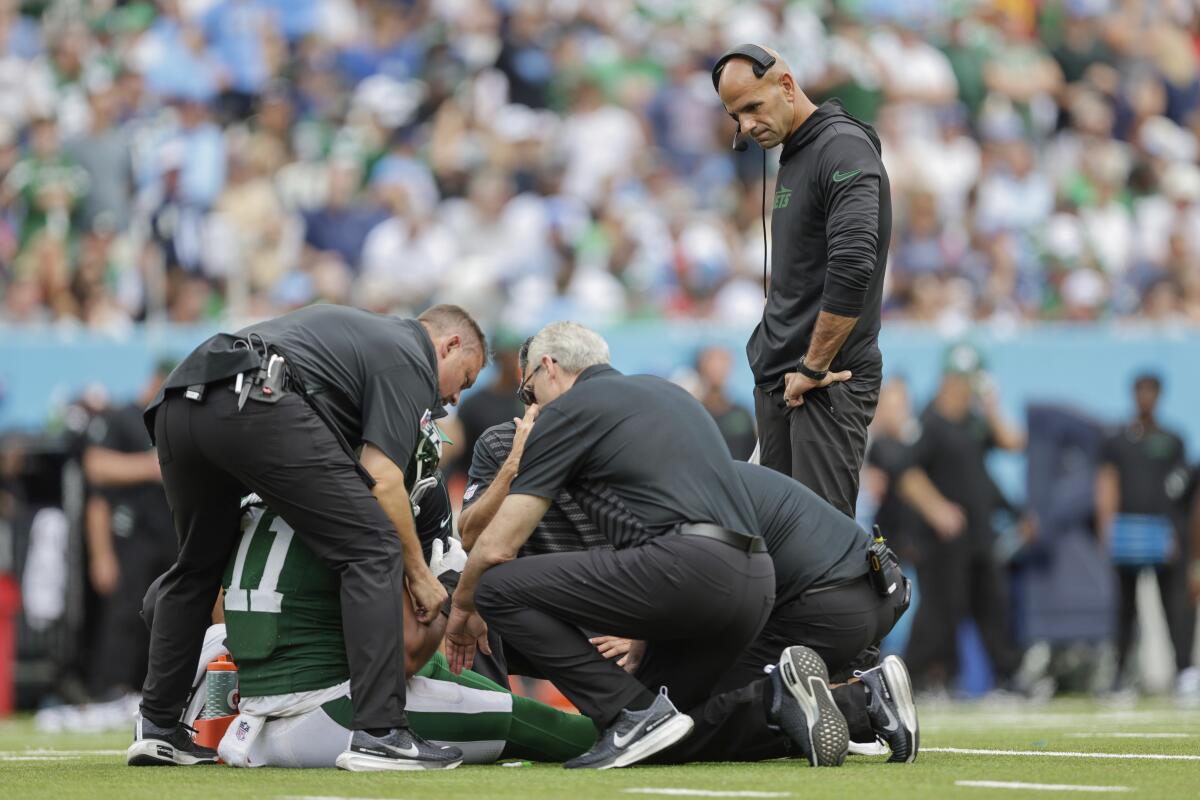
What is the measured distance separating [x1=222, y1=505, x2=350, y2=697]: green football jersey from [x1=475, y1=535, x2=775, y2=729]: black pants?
597 millimetres

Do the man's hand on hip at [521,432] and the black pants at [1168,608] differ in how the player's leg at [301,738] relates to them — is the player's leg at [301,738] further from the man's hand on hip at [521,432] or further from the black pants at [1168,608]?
the black pants at [1168,608]

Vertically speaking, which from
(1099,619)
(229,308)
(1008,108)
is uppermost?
(1008,108)

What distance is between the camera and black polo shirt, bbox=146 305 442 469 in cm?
681

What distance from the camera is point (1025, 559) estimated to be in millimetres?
15086

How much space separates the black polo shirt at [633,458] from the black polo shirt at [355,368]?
436 millimetres

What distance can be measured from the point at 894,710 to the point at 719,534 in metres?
0.92

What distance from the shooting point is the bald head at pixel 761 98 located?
25.4 feet

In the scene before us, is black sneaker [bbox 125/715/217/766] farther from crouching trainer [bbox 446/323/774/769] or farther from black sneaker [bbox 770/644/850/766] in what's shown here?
black sneaker [bbox 770/644/850/766]

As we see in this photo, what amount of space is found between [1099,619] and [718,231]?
4.70 m

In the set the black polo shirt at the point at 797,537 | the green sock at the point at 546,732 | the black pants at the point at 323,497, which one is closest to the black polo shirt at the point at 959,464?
the black polo shirt at the point at 797,537

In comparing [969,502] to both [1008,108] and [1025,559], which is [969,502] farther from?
[1008,108]

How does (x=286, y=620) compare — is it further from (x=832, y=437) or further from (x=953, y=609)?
(x=953, y=609)

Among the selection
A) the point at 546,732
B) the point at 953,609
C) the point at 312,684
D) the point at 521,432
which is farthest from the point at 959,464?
the point at 312,684

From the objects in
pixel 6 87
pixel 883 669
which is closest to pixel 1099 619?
pixel 883 669
